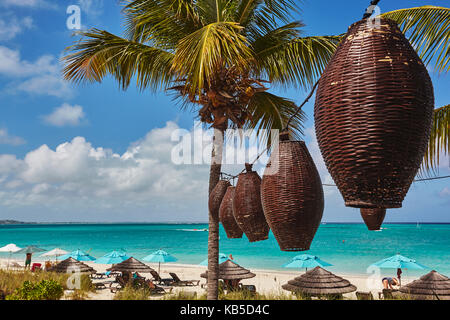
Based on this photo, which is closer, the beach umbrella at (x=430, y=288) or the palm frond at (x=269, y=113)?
the palm frond at (x=269, y=113)

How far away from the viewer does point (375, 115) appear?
1.20 metres

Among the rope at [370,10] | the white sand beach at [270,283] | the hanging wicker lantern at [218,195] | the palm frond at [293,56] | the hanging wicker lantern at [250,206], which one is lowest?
the white sand beach at [270,283]

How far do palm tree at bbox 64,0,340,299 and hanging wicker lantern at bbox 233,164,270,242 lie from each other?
320cm

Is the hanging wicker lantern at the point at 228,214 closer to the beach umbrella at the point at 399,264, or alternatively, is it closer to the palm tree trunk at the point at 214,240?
the palm tree trunk at the point at 214,240

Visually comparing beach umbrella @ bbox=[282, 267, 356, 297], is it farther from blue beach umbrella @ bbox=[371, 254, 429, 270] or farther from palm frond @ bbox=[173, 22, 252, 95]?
palm frond @ bbox=[173, 22, 252, 95]

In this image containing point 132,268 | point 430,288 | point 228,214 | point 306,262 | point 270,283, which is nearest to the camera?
point 228,214

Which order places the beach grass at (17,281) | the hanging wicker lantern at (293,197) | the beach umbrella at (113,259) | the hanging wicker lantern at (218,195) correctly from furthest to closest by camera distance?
1. the beach umbrella at (113,259)
2. the beach grass at (17,281)
3. the hanging wicker lantern at (218,195)
4. the hanging wicker lantern at (293,197)

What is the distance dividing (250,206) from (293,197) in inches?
35.1

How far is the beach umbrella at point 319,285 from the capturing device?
9.89 metres

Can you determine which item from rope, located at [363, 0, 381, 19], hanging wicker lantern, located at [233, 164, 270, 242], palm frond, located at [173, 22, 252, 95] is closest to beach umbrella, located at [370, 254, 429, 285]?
palm frond, located at [173, 22, 252, 95]

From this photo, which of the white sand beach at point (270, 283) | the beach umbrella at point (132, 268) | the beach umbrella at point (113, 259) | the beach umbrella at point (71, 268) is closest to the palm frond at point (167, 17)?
the white sand beach at point (270, 283)

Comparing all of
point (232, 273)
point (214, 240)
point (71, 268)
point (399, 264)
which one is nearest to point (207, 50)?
point (214, 240)

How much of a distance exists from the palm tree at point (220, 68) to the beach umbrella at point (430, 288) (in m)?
6.63

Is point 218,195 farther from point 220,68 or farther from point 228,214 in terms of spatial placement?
point 220,68
